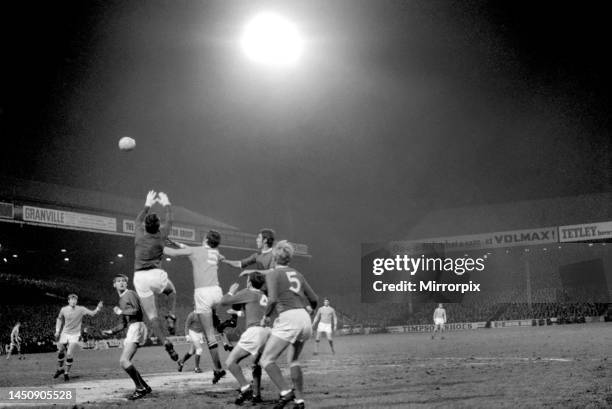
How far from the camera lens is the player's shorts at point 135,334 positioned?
11.0m

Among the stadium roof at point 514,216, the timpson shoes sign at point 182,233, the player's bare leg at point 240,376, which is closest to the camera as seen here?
the player's bare leg at point 240,376

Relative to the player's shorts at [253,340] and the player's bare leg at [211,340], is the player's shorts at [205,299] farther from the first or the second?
the player's shorts at [253,340]

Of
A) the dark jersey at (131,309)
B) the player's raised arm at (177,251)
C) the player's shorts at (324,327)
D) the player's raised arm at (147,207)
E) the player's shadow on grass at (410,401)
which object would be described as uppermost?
the player's raised arm at (147,207)

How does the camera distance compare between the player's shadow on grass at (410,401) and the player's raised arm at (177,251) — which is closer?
the player's shadow on grass at (410,401)

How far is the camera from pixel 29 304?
1914 inches

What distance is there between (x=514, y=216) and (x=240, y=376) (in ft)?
188

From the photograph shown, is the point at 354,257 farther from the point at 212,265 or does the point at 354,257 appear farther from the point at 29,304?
the point at 212,265

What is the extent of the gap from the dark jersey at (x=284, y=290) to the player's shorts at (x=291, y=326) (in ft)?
0.29

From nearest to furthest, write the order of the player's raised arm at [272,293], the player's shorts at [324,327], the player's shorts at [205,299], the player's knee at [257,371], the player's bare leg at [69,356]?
1. the player's raised arm at [272,293]
2. the player's knee at [257,371]
3. the player's shorts at [205,299]
4. the player's bare leg at [69,356]
5. the player's shorts at [324,327]

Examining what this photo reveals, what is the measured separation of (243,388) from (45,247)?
4280 centimetres

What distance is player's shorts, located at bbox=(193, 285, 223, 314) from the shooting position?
1270cm

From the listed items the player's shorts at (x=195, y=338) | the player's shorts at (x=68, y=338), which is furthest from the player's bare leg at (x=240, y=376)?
the player's shorts at (x=68, y=338)

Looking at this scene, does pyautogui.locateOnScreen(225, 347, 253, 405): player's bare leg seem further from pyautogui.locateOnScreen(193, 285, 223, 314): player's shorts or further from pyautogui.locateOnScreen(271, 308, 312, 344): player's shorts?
pyautogui.locateOnScreen(193, 285, 223, 314): player's shorts

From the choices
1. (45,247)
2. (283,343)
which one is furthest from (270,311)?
(45,247)
